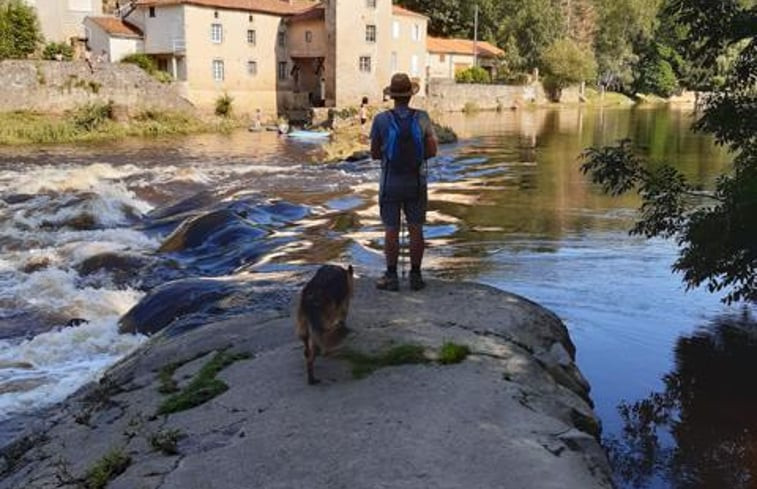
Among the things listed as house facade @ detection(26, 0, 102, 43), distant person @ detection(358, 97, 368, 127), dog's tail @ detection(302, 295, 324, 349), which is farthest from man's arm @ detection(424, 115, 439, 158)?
house facade @ detection(26, 0, 102, 43)

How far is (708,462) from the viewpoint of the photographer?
631 cm

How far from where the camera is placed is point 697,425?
7.10 m

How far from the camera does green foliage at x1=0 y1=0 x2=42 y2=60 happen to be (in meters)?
41.5

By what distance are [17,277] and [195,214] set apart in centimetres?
533

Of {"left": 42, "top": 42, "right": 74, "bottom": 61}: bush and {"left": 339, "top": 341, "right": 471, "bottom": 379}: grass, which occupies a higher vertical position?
{"left": 42, "top": 42, "right": 74, "bottom": 61}: bush

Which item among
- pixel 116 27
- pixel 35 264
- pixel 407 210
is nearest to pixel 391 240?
pixel 407 210

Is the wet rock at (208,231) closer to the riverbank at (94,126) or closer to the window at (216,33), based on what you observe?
the riverbank at (94,126)

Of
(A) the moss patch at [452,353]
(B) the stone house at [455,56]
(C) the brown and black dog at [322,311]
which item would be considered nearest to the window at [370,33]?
(B) the stone house at [455,56]

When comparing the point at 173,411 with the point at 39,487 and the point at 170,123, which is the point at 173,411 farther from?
the point at 170,123

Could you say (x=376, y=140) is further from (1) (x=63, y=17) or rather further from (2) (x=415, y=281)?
(1) (x=63, y=17)

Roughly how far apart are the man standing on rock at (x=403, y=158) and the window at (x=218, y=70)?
44920mm

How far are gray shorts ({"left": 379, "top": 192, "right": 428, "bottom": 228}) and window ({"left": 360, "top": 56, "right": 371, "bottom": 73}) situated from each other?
158 ft

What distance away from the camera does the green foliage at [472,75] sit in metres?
70.3

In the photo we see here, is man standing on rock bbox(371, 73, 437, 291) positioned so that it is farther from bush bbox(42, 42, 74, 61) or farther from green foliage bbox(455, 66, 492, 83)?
green foliage bbox(455, 66, 492, 83)
